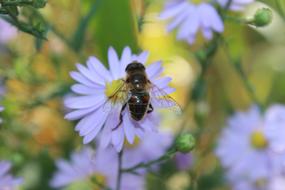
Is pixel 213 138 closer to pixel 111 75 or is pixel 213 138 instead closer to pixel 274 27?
pixel 274 27

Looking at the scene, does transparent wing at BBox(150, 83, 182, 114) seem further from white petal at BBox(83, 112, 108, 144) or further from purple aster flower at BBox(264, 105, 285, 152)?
purple aster flower at BBox(264, 105, 285, 152)

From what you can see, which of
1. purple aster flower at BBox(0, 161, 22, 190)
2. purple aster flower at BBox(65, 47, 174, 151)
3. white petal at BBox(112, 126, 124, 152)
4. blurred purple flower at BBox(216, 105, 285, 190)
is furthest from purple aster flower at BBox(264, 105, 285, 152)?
purple aster flower at BBox(0, 161, 22, 190)

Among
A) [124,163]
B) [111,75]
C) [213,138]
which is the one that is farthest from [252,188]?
[111,75]

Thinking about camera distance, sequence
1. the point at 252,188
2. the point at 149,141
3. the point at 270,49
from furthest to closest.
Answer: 1. the point at 270,49
2. the point at 252,188
3. the point at 149,141

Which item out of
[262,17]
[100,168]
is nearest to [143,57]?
[262,17]

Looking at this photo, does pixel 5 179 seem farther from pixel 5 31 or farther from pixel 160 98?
pixel 5 31

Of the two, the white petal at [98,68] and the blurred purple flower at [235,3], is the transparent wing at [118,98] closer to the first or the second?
the white petal at [98,68]
